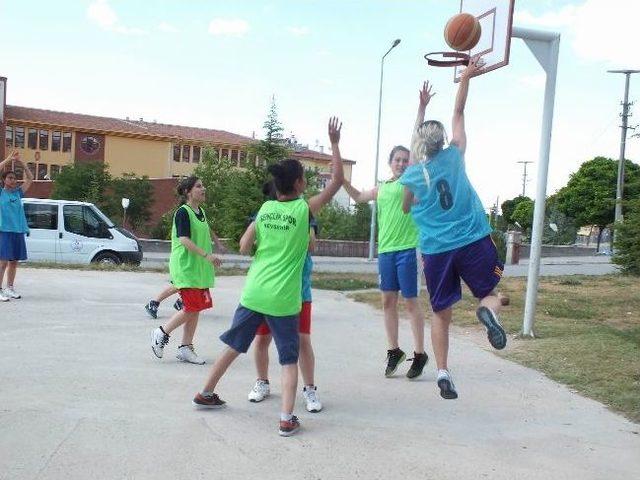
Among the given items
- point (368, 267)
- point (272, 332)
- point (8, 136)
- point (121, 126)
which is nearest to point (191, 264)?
point (272, 332)

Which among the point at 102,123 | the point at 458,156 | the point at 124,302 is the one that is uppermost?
the point at 102,123

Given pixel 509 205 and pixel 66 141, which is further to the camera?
pixel 509 205

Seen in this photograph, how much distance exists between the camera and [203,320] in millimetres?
9398

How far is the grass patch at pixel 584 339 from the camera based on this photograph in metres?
6.25

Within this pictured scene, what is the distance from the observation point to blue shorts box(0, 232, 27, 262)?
1017 centimetres

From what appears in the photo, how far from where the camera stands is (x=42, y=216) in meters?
18.3

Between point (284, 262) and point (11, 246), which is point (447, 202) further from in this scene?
point (11, 246)

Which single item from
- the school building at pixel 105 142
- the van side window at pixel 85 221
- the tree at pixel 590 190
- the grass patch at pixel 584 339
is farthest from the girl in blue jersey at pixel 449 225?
the tree at pixel 590 190

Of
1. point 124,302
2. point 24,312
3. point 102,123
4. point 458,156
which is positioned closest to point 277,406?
point 458,156

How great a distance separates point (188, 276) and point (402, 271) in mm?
1978

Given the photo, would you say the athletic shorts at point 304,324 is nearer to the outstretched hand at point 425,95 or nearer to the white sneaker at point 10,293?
the outstretched hand at point 425,95

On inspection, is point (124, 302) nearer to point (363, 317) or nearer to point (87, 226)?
point (363, 317)

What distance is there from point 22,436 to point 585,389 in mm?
4426

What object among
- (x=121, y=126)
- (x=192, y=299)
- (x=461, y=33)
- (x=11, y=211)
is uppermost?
(x=121, y=126)
